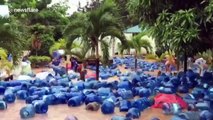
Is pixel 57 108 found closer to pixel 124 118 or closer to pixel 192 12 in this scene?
pixel 124 118

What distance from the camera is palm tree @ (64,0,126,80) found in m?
12.3

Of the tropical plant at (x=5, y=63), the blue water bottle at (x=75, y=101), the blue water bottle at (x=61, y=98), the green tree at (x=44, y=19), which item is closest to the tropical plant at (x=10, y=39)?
the tropical plant at (x=5, y=63)

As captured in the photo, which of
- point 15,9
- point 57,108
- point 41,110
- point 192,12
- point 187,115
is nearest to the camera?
point 192,12

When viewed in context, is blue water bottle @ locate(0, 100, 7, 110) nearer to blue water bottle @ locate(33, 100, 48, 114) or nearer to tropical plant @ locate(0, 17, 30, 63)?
blue water bottle @ locate(33, 100, 48, 114)

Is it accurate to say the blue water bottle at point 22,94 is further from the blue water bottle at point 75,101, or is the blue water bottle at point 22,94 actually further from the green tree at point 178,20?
the green tree at point 178,20

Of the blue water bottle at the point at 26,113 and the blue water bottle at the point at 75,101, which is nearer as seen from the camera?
the blue water bottle at the point at 26,113

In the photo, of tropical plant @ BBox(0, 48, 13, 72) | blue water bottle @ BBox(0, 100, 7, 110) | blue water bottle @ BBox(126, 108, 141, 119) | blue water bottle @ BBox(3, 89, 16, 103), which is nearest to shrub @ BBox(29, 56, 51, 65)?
tropical plant @ BBox(0, 48, 13, 72)

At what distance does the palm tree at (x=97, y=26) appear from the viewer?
40.5 feet

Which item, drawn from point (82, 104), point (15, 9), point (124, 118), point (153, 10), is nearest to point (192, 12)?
point (153, 10)

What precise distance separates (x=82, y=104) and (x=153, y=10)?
2.97 metres

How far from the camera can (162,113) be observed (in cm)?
856

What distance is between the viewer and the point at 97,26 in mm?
12398

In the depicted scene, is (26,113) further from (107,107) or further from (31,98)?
(107,107)

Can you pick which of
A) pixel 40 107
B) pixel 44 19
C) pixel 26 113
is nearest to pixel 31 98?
pixel 40 107
